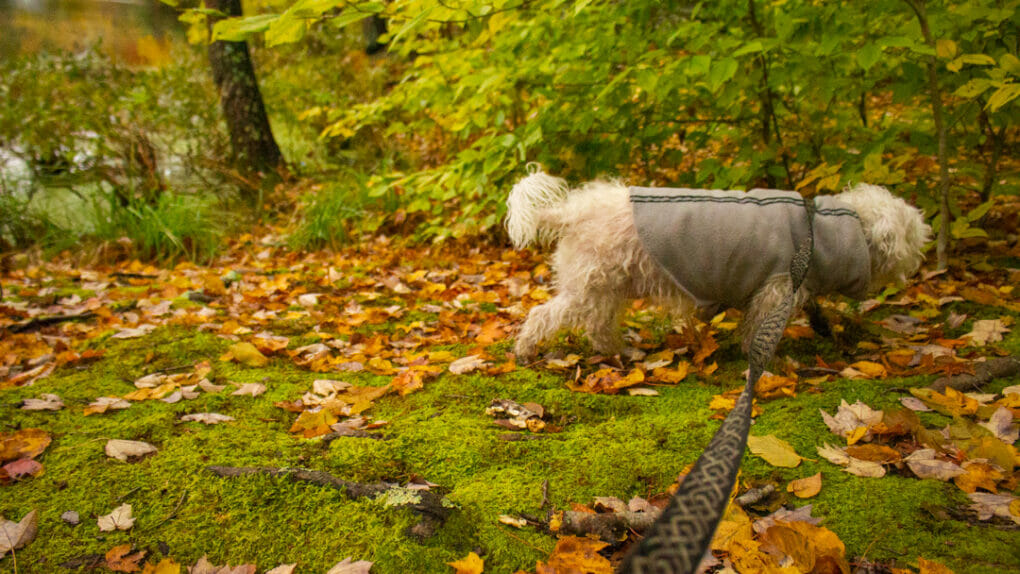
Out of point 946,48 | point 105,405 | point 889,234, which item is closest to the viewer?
point 105,405

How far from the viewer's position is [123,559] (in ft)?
5.73

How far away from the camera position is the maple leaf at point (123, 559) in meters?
1.72

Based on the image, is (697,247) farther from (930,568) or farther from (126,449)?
(126,449)

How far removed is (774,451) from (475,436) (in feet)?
4.21

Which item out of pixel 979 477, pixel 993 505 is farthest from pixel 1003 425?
pixel 993 505

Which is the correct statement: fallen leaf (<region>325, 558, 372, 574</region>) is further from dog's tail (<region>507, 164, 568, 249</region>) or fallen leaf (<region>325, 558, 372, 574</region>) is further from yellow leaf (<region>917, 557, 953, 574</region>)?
→ dog's tail (<region>507, 164, 568, 249</region>)

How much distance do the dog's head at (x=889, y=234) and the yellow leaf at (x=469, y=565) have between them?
300 cm

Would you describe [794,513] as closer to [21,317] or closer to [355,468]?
[355,468]

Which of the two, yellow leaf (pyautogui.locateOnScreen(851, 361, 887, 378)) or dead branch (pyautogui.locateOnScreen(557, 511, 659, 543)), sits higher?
yellow leaf (pyautogui.locateOnScreen(851, 361, 887, 378))

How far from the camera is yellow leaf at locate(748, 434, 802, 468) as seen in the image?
89.0 inches

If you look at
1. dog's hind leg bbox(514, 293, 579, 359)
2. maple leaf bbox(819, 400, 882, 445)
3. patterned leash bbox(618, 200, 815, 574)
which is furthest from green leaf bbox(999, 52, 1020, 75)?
patterned leash bbox(618, 200, 815, 574)

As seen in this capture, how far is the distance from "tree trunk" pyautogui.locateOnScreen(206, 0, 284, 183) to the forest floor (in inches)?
194

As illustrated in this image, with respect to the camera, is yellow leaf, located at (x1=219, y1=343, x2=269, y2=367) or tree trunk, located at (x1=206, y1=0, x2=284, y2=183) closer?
yellow leaf, located at (x1=219, y1=343, x2=269, y2=367)

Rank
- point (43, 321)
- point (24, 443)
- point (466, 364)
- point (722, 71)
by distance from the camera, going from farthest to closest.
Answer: point (43, 321), point (466, 364), point (722, 71), point (24, 443)
